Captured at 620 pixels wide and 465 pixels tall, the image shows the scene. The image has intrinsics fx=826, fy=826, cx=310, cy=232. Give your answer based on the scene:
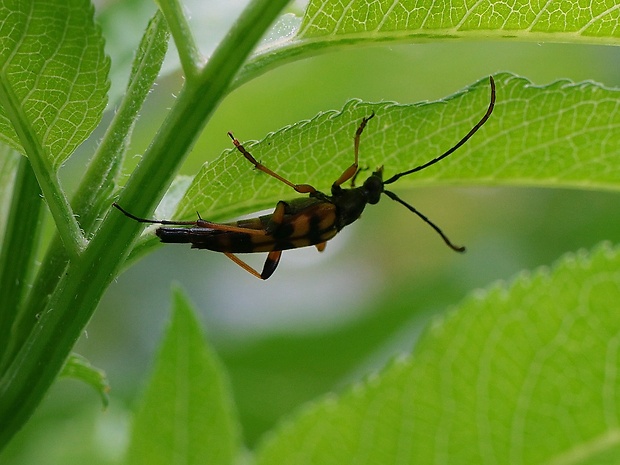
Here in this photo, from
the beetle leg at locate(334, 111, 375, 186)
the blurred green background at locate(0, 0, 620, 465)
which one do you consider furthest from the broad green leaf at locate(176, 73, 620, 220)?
the blurred green background at locate(0, 0, 620, 465)

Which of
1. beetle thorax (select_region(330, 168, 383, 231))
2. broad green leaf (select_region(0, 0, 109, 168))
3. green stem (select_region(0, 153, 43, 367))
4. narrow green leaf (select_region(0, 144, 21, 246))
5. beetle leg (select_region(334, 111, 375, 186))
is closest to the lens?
broad green leaf (select_region(0, 0, 109, 168))

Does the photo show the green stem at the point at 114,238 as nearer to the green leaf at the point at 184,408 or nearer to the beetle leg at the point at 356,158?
the beetle leg at the point at 356,158

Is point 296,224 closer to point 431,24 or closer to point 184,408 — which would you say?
point 184,408

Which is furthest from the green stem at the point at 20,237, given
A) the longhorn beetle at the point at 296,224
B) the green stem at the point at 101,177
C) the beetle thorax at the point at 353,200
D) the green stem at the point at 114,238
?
the beetle thorax at the point at 353,200

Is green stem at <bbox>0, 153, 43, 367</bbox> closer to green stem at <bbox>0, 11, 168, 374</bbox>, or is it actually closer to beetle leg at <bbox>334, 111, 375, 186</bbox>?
green stem at <bbox>0, 11, 168, 374</bbox>

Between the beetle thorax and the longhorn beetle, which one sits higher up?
the longhorn beetle

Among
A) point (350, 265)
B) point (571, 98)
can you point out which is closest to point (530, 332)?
point (571, 98)
